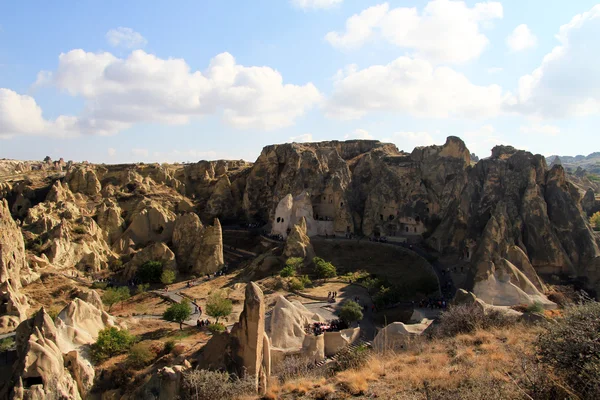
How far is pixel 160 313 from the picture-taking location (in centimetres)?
2641

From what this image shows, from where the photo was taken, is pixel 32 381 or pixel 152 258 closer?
pixel 32 381

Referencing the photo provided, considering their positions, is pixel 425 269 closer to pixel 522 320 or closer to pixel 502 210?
pixel 502 210

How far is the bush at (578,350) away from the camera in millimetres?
6895

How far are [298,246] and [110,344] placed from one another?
18845mm

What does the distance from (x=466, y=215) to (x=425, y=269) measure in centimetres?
598

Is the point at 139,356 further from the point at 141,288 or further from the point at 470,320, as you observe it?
the point at 141,288

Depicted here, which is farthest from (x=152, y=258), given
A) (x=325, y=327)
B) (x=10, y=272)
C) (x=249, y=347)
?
(x=249, y=347)

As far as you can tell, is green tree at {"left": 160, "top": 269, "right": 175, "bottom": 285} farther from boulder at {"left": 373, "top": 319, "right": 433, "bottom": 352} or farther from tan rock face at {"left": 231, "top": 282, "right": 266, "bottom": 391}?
tan rock face at {"left": 231, "top": 282, "right": 266, "bottom": 391}

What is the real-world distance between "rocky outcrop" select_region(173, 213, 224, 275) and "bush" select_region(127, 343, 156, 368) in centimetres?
1746

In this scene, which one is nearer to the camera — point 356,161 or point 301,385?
Answer: point 301,385

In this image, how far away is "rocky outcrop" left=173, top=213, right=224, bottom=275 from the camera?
3575 cm

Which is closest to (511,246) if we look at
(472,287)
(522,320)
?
(472,287)

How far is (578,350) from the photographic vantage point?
7.57 m

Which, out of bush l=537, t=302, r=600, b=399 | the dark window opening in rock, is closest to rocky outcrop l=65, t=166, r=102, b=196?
the dark window opening in rock
